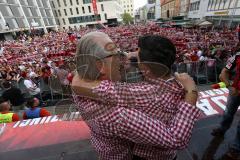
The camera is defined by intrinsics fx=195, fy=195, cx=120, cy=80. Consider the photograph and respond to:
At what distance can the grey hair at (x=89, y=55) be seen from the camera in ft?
2.98

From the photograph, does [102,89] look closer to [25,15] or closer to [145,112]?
[145,112]

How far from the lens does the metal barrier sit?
7.28 m

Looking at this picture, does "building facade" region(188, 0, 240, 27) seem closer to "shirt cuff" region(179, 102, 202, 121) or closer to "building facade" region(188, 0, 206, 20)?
"building facade" region(188, 0, 206, 20)

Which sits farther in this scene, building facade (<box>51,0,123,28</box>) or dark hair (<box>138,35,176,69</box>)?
building facade (<box>51,0,123,28</box>)

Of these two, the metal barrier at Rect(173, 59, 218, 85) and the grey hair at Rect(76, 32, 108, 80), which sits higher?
the grey hair at Rect(76, 32, 108, 80)

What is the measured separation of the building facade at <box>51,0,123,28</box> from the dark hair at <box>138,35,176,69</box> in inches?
2672

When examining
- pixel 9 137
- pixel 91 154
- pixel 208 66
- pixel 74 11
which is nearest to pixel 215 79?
pixel 208 66

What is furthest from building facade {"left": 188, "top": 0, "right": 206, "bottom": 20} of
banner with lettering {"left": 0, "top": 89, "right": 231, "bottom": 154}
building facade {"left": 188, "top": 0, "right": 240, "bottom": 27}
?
banner with lettering {"left": 0, "top": 89, "right": 231, "bottom": 154}

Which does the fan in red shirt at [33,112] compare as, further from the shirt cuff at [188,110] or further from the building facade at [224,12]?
the building facade at [224,12]

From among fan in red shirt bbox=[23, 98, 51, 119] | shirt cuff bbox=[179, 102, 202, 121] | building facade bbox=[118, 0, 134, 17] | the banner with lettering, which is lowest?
building facade bbox=[118, 0, 134, 17]

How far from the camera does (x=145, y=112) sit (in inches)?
36.3

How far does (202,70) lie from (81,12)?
220ft

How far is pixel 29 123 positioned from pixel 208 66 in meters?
6.36

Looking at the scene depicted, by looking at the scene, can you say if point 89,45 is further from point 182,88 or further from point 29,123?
point 29,123
